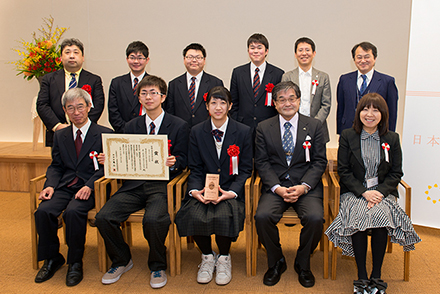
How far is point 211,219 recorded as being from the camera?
266 cm

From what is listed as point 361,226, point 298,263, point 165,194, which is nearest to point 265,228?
point 298,263

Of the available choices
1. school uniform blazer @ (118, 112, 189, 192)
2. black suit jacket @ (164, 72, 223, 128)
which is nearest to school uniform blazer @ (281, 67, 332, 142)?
black suit jacket @ (164, 72, 223, 128)

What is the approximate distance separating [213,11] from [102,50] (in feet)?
5.96

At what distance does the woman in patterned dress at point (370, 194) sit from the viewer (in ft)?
8.39

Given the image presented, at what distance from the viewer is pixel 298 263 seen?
2830 mm

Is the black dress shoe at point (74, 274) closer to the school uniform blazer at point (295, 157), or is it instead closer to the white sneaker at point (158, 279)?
the white sneaker at point (158, 279)

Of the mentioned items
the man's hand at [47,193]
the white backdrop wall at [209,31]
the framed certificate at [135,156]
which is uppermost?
the white backdrop wall at [209,31]

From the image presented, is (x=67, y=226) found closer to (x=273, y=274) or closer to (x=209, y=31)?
(x=273, y=274)

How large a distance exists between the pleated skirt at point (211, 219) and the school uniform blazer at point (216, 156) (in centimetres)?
19

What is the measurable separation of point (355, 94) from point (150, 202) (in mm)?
2097

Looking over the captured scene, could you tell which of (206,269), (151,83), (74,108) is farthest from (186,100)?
(206,269)

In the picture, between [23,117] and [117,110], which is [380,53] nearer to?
[117,110]

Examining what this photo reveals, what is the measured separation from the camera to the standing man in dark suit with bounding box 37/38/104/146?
363cm

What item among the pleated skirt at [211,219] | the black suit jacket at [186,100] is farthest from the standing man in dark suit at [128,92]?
the pleated skirt at [211,219]
